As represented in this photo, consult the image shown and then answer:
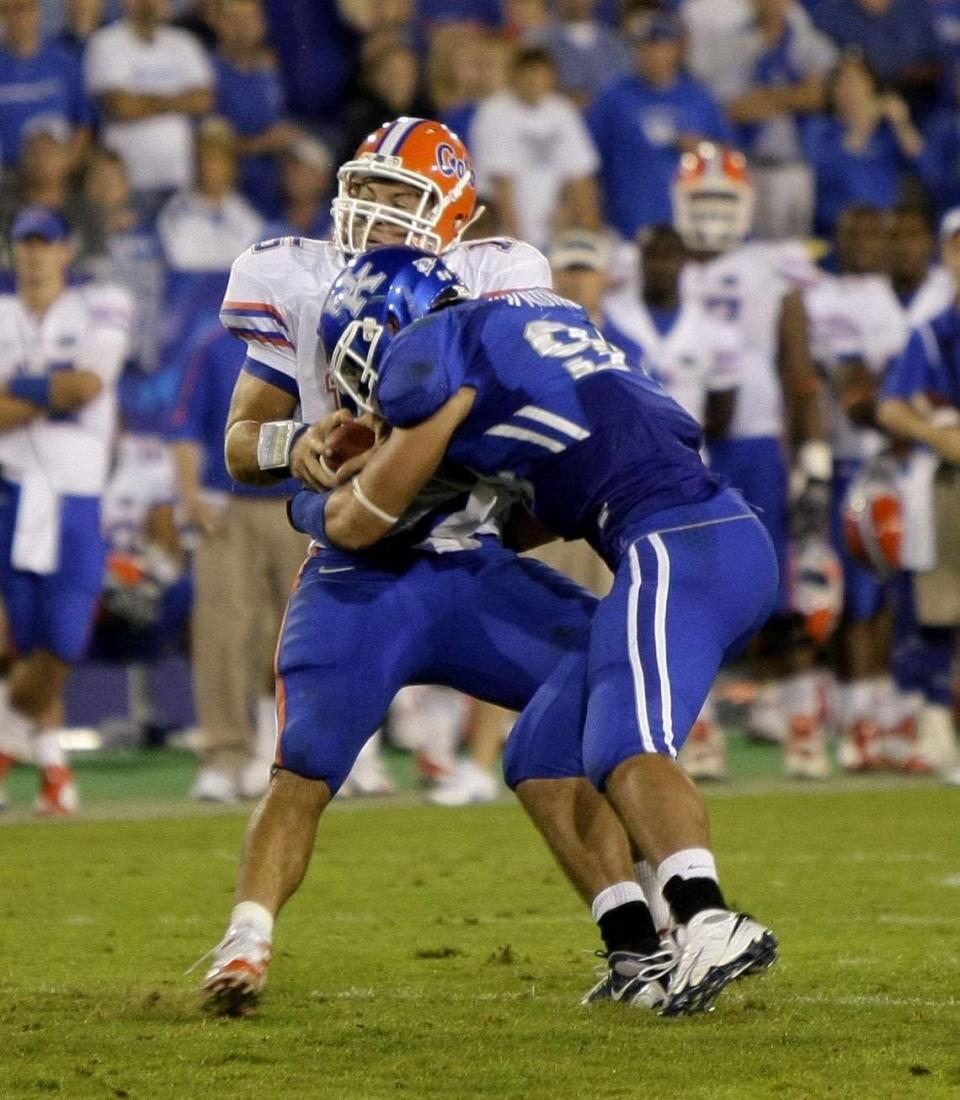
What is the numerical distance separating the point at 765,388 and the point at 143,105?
3.70 m

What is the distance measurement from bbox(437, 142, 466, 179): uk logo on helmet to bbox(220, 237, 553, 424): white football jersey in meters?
0.16

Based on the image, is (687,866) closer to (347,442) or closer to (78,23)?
(347,442)

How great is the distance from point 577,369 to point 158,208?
281 inches

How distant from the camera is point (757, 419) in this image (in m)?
8.88

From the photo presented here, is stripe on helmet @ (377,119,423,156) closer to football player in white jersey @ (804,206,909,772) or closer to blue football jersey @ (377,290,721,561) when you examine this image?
blue football jersey @ (377,290,721,561)

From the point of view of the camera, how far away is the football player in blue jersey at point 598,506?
12.6 feet

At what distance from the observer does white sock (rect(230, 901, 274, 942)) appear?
408 cm

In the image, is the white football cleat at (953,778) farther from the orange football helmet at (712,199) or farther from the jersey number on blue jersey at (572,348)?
the jersey number on blue jersey at (572,348)

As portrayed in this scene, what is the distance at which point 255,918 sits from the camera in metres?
4.09

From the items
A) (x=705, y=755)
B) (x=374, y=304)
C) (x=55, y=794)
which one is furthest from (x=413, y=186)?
(x=705, y=755)

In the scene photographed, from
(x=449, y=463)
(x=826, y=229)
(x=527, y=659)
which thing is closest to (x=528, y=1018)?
(x=527, y=659)

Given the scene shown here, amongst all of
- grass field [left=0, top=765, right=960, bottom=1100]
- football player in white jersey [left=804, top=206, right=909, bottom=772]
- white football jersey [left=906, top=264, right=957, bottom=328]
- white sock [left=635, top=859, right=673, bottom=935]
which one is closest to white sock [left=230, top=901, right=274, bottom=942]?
grass field [left=0, top=765, right=960, bottom=1100]

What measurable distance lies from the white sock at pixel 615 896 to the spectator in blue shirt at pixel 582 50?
8.06 m

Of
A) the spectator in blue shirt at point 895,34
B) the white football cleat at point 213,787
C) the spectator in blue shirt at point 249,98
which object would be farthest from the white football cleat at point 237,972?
the spectator in blue shirt at point 895,34
